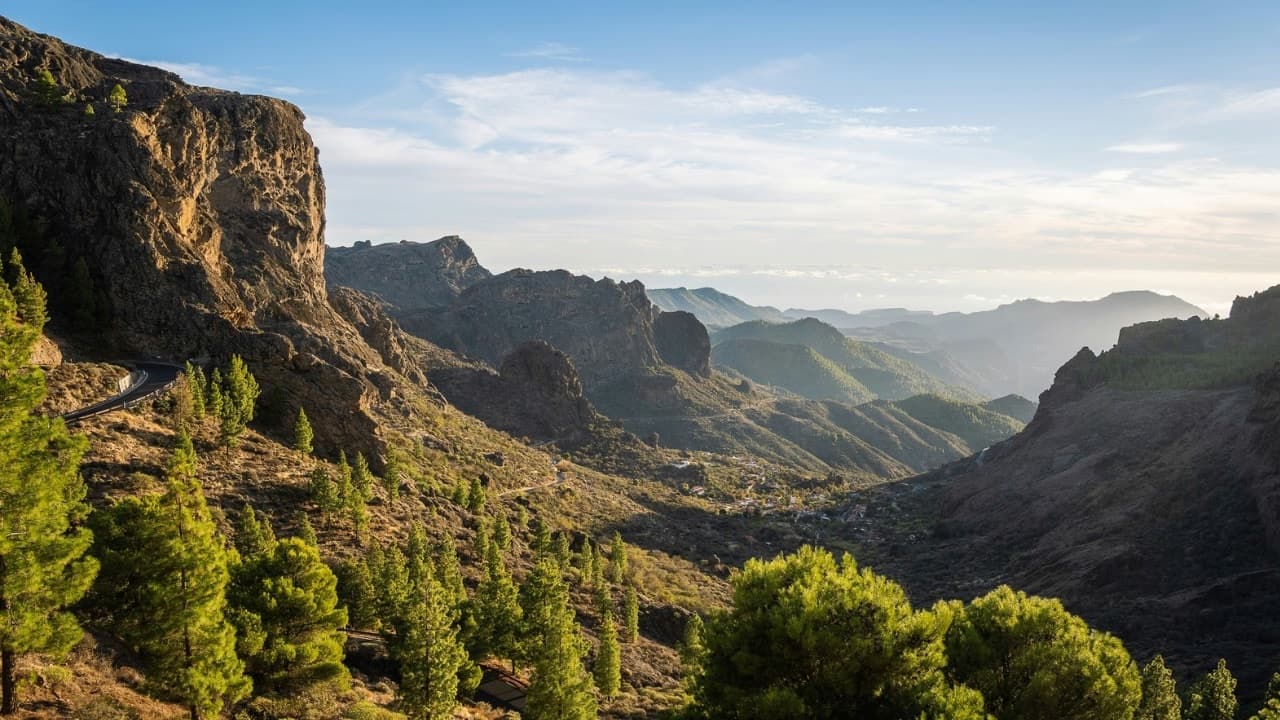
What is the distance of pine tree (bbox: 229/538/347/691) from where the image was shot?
31.1m

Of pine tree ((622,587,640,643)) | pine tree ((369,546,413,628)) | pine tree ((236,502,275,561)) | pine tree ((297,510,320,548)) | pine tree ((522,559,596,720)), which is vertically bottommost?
pine tree ((622,587,640,643))

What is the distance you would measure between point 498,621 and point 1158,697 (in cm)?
4336

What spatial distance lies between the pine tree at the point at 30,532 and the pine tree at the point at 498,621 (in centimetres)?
2519

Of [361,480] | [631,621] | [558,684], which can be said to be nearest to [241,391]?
[361,480]

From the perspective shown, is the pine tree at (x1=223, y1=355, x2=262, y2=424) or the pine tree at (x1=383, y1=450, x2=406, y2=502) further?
the pine tree at (x1=383, y1=450, x2=406, y2=502)

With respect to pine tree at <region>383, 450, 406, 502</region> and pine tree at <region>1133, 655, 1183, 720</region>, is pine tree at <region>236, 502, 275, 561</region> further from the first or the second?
pine tree at <region>1133, 655, 1183, 720</region>

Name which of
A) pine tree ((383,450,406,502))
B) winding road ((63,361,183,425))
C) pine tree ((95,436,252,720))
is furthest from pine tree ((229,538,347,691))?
pine tree ((383,450,406,502))

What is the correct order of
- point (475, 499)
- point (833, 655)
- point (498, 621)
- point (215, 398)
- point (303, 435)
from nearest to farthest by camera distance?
point (833, 655) → point (498, 621) → point (215, 398) → point (303, 435) → point (475, 499)

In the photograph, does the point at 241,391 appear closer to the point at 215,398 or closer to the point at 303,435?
the point at 215,398

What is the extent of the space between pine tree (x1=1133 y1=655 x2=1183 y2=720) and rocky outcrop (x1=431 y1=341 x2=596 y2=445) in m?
143

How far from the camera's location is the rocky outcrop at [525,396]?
18025 cm

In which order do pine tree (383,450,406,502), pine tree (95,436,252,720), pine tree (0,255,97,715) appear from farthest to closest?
pine tree (383,450,406,502) < pine tree (95,436,252,720) < pine tree (0,255,97,715)

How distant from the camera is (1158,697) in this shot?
45.6 m

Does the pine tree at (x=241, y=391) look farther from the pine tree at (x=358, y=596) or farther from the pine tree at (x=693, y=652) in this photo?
the pine tree at (x=693, y=652)
